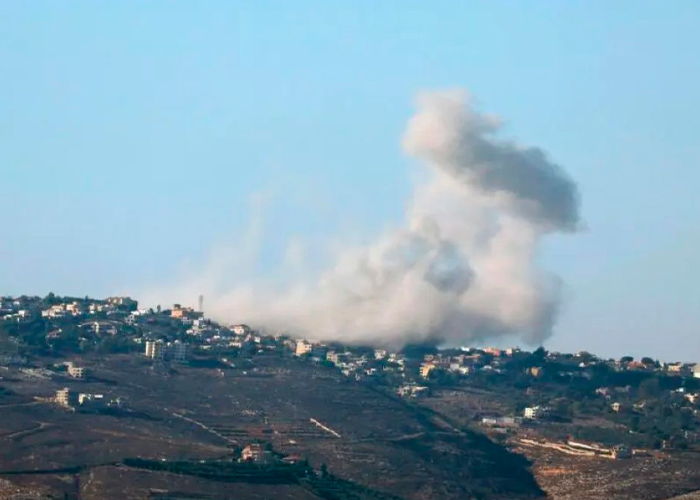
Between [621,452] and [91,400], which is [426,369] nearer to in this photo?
[621,452]

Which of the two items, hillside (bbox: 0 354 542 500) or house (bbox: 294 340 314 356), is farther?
house (bbox: 294 340 314 356)

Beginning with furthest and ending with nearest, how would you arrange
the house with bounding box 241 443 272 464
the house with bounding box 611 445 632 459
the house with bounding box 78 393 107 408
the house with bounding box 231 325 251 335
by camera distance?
the house with bounding box 231 325 251 335, the house with bounding box 611 445 632 459, the house with bounding box 78 393 107 408, the house with bounding box 241 443 272 464

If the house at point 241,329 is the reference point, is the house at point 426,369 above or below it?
below

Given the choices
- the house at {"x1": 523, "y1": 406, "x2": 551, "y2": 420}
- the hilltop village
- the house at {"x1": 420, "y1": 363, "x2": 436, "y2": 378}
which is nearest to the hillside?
the hilltop village

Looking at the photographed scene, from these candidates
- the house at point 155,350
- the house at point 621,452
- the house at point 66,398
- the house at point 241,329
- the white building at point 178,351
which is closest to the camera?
the house at point 66,398

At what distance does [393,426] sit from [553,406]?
2572 centimetres

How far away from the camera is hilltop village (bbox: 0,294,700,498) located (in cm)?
12506

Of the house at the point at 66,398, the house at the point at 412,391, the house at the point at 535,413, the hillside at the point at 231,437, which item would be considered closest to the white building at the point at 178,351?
the hillside at the point at 231,437

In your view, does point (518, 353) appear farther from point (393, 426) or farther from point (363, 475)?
point (363, 475)

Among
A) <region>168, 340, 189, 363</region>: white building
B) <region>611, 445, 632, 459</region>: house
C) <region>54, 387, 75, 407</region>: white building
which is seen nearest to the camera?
<region>54, 387, 75, 407</region>: white building

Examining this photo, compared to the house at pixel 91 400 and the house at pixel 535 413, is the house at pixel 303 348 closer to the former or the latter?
the house at pixel 535 413

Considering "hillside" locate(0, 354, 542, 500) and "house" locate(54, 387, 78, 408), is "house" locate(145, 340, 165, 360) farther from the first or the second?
"house" locate(54, 387, 78, 408)

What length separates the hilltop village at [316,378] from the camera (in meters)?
125

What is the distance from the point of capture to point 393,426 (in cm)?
13050
